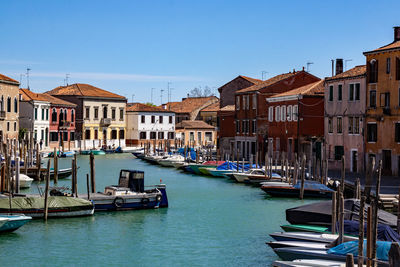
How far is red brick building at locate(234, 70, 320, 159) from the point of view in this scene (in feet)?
167

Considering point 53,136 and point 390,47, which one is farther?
point 53,136

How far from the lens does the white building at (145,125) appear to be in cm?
8050

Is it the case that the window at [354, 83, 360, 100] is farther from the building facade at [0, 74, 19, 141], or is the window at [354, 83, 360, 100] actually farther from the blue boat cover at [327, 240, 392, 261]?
the building facade at [0, 74, 19, 141]

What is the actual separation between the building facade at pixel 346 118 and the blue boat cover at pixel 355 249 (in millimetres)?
21913

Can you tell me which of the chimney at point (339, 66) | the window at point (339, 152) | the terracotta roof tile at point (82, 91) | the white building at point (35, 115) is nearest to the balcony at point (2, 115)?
the white building at point (35, 115)

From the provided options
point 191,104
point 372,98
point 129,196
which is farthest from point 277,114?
point 191,104

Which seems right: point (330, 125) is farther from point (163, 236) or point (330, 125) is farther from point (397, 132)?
point (163, 236)

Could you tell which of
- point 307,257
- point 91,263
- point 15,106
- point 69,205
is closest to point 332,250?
point 307,257

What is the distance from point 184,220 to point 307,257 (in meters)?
Answer: 9.36

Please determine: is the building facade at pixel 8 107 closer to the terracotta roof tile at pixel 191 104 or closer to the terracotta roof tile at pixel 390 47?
the terracotta roof tile at pixel 390 47

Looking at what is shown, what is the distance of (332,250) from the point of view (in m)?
15.4

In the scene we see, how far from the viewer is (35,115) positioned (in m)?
64.0

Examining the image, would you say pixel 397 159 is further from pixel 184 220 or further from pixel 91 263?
pixel 91 263

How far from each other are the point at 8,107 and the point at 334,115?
89.4ft
